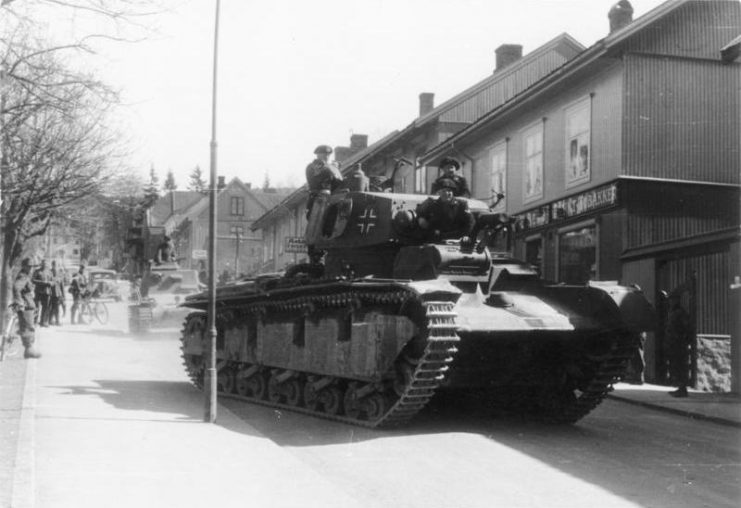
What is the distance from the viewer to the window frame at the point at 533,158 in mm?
22188

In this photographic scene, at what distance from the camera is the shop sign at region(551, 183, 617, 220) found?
18.3 meters

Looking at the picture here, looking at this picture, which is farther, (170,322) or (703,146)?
(170,322)

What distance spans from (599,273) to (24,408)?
12049 mm

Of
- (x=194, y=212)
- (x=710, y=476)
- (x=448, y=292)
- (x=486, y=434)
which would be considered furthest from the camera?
(x=194, y=212)

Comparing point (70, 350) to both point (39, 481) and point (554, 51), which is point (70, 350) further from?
point (554, 51)

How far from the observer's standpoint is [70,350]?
62.8 feet

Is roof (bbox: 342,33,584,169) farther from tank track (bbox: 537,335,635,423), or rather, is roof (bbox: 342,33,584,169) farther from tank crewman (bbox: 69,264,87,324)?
tank track (bbox: 537,335,635,423)

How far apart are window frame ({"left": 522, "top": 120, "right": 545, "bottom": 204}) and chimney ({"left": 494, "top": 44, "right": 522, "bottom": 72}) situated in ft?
32.6

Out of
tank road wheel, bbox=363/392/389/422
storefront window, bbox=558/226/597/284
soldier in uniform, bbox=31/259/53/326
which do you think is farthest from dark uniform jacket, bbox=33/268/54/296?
tank road wheel, bbox=363/392/389/422

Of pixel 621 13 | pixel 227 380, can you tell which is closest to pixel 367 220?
pixel 227 380

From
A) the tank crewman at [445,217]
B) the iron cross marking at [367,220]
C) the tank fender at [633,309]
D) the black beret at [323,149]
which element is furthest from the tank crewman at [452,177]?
the tank fender at [633,309]

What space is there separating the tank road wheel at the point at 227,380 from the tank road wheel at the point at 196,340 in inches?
12.0

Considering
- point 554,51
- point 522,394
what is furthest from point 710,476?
point 554,51

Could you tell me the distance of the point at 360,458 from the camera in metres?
8.29
